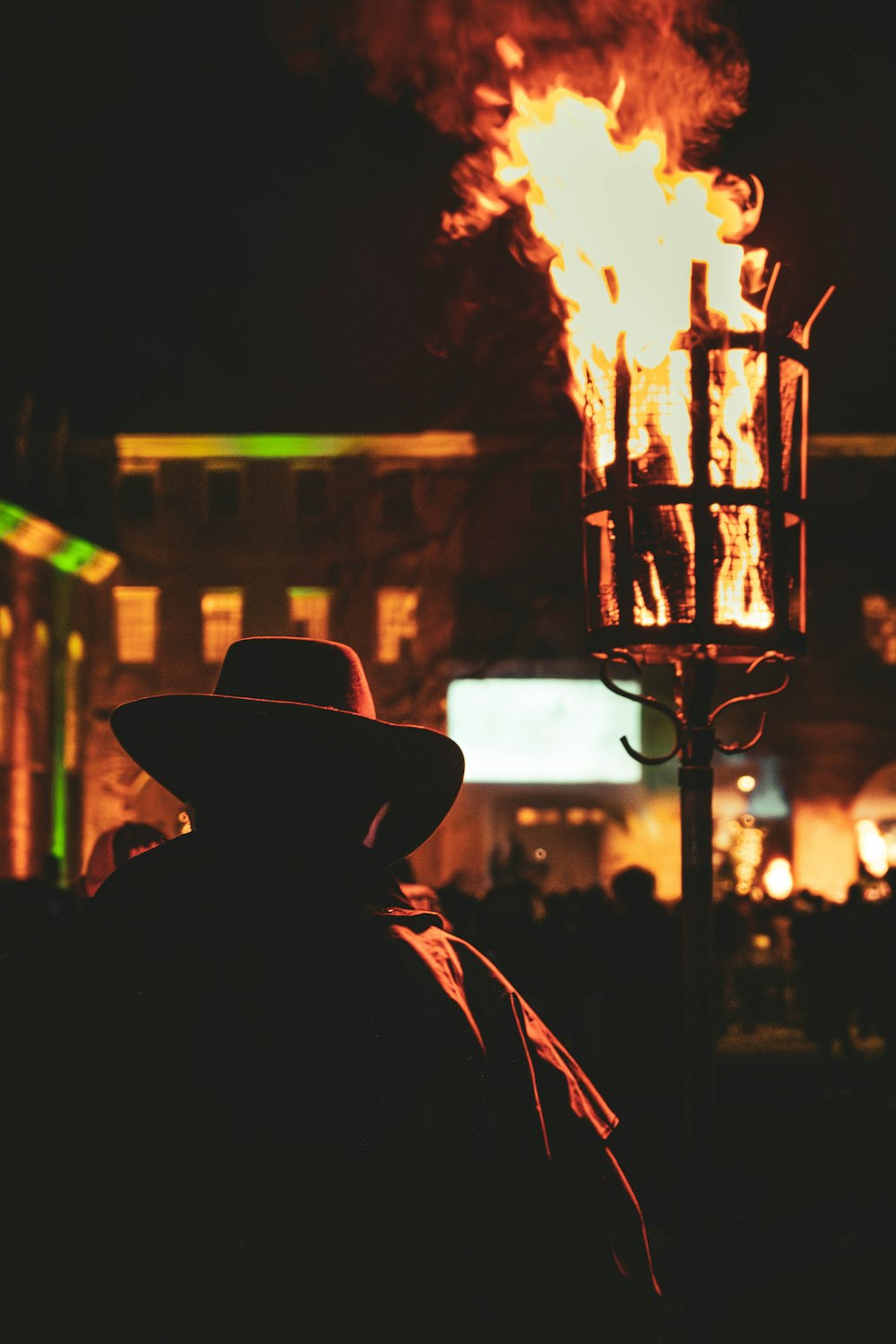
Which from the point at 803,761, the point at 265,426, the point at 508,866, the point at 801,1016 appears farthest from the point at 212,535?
the point at 801,1016

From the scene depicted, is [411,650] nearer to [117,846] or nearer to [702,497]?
[117,846]

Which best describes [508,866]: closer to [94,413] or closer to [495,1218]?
[495,1218]

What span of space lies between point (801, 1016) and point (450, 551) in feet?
81.7

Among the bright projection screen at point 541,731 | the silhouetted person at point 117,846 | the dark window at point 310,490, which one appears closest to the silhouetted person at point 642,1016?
the silhouetted person at point 117,846

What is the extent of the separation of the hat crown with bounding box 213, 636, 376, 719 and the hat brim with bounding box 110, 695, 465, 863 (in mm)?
59

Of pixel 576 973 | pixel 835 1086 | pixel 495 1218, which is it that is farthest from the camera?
pixel 835 1086

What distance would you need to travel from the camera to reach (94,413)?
1481 inches

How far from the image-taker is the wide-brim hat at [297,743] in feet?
7.32

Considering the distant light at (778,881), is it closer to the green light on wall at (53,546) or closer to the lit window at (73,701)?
the green light on wall at (53,546)

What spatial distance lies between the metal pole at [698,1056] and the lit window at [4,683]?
2889 cm

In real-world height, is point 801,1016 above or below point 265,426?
below

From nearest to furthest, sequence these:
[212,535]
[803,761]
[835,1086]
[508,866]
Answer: [835,1086] → [508,866] → [803,761] → [212,535]

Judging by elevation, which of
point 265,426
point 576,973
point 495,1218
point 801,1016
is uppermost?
point 265,426

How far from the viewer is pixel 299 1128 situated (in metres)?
2.05
